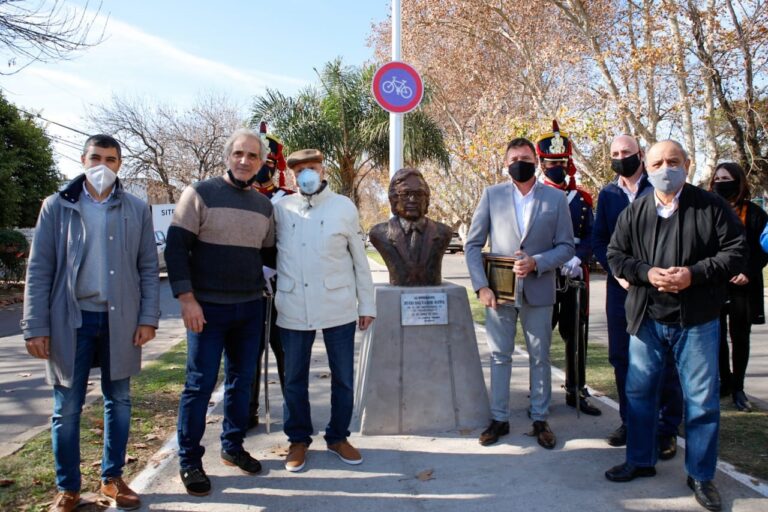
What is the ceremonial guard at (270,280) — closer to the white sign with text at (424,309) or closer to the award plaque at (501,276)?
the white sign with text at (424,309)

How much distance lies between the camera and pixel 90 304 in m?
3.29

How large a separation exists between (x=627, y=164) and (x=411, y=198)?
1.61 m

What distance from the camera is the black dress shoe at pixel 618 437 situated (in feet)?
14.0

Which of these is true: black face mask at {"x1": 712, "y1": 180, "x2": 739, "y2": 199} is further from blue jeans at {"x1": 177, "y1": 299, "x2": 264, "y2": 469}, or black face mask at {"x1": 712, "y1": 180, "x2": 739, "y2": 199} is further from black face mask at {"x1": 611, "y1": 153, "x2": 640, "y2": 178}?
blue jeans at {"x1": 177, "y1": 299, "x2": 264, "y2": 469}

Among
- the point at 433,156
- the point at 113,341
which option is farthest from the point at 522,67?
the point at 113,341

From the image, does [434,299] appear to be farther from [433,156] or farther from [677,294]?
[433,156]

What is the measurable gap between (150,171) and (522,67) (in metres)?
20.8

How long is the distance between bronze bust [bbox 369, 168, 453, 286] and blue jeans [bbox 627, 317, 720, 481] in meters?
1.65

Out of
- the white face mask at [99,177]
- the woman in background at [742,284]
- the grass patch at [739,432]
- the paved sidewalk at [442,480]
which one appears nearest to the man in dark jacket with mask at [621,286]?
the paved sidewalk at [442,480]

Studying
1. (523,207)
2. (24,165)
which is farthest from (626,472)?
(24,165)

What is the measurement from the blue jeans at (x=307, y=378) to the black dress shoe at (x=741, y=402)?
3450 mm

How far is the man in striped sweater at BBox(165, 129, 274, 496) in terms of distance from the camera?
349 centimetres

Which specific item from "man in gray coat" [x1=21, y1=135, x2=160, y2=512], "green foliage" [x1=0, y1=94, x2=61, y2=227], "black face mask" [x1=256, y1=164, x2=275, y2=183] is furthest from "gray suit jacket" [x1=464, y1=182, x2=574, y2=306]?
"green foliage" [x1=0, y1=94, x2=61, y2=227]

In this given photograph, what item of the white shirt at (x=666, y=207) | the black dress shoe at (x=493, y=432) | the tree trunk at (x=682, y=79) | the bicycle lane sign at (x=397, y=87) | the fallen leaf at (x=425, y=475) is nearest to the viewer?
the white shirt at (x=666, y=207)
